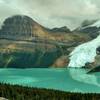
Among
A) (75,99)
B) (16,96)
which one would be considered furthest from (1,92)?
(75,99)

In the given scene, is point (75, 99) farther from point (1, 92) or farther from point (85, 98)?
point (1, 92)

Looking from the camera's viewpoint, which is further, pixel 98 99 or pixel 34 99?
pixel 98 99

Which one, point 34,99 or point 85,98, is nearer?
point 34,99

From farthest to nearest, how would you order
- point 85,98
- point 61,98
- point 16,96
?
point 85,98, point 61,98, point 16,96

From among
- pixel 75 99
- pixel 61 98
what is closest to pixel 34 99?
pixel 61 98

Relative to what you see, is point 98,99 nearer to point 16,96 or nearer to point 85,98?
point 85,98

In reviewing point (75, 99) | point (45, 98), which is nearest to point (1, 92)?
point (45, 98)

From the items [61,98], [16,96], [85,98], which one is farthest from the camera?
[85,98]
